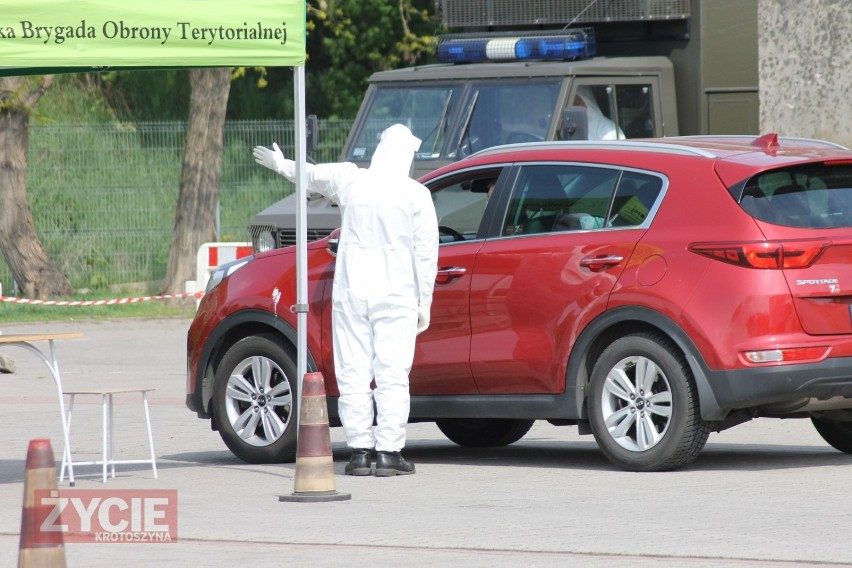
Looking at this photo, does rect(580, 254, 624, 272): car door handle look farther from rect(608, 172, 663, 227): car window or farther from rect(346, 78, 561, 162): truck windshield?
rect(346, 78, 561, 162): truck windshield

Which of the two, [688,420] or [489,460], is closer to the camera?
[688,420]

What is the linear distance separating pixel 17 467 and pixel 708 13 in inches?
296

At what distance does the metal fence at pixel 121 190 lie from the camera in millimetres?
25891

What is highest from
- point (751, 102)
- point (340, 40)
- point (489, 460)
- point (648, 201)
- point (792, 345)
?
point (340, 40)

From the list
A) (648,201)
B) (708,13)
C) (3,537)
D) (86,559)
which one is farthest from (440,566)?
(708,13)

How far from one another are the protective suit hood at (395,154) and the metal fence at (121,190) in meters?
16.2

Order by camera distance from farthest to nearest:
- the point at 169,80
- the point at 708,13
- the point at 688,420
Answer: the point at 169,80 → the point at 708,13 → the point at 688,420

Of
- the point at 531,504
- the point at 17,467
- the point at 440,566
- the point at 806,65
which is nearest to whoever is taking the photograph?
the point at 440,566

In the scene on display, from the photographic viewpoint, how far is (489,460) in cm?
1059

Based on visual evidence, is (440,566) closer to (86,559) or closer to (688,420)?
(86,559)

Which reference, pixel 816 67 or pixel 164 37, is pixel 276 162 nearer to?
pixel 164 37

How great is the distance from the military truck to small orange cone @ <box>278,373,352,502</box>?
585cm

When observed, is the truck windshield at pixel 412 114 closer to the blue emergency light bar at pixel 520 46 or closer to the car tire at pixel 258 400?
the blue emergency light bar at pixel 520 46

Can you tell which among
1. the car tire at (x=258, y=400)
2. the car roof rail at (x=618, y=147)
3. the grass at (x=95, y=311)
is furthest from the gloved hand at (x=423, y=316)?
the grass at (x=95, y=311)
